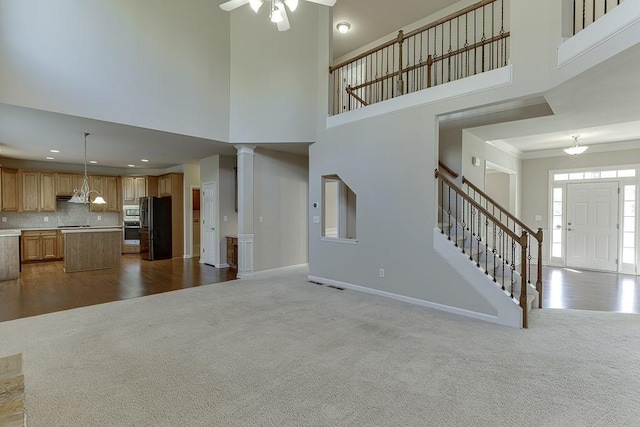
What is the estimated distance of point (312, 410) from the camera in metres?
2.04

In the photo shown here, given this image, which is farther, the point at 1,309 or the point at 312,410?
the point at 1,309

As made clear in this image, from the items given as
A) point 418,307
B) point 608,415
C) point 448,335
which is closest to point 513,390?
point 608,415

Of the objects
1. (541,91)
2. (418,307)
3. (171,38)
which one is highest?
(171,38)

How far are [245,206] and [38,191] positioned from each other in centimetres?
586

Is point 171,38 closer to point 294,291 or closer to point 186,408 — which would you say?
point 294,291

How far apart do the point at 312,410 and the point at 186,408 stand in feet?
2.73

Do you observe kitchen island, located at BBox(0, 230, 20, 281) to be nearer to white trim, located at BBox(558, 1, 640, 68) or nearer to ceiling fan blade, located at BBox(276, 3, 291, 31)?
ceiling fan blade, located at BBox(276, 3, 291, 31)

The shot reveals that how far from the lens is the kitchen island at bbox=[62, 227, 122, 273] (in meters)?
6.52

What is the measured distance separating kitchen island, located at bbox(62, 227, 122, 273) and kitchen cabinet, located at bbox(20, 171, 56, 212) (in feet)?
7.36

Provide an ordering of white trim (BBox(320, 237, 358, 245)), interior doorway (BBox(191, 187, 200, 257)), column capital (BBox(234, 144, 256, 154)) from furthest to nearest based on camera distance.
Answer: interior doorway (BBox(191, 187, 200, 257)) → column capital (BBox(234, 144, 256, 154)) → white trim (BBox(320, 237, 358, 245))

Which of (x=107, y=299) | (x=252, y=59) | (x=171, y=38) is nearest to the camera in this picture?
(x=107, y=299)

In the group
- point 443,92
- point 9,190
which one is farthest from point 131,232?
point 443,92

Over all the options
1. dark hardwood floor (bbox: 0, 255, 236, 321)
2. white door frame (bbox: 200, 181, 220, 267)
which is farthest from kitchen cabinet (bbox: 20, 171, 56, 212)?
white door frame (bbox: 200, 181, 220, 267)

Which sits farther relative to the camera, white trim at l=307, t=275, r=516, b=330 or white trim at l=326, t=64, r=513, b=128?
white trim at l=307, t=275, r=516, b=330
